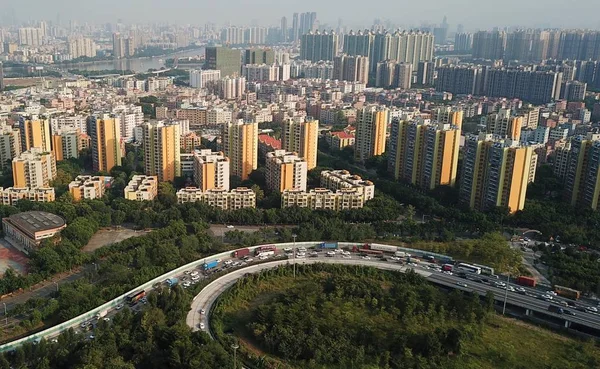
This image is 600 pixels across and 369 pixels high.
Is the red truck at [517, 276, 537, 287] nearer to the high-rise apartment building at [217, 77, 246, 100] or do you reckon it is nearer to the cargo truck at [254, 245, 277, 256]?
the cargo truck at [254, 245, 277, 256]

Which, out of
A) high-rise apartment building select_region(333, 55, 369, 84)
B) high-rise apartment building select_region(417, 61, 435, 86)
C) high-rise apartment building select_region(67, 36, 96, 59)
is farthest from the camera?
high-rise apartment building select_region(67, 36, 96, 59)

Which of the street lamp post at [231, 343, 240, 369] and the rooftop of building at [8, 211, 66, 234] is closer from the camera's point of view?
the street lamp post at [231, 343, 240, 369]

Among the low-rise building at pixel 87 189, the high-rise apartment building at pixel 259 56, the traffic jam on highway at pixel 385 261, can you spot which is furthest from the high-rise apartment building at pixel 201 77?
the traffic jam on highway at pixel 385 261

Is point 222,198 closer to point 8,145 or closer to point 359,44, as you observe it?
point 8,145

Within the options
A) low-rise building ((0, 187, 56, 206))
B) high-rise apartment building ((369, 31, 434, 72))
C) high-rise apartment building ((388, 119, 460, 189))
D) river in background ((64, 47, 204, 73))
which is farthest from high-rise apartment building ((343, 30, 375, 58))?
low-rise building ((0, 187, 56, 206))

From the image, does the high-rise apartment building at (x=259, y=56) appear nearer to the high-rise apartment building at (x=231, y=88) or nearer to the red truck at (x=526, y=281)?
the high-rise apartment building at (x=231, y=88)

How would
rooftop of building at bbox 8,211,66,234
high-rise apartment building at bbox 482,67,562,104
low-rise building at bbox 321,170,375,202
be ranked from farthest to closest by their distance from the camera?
1. high-rise apartment building at bbox 482,67,562,104
2. low-rise building at bbox 321,170,375,202
3. rooftop of building at bbox 8,211,66,234
